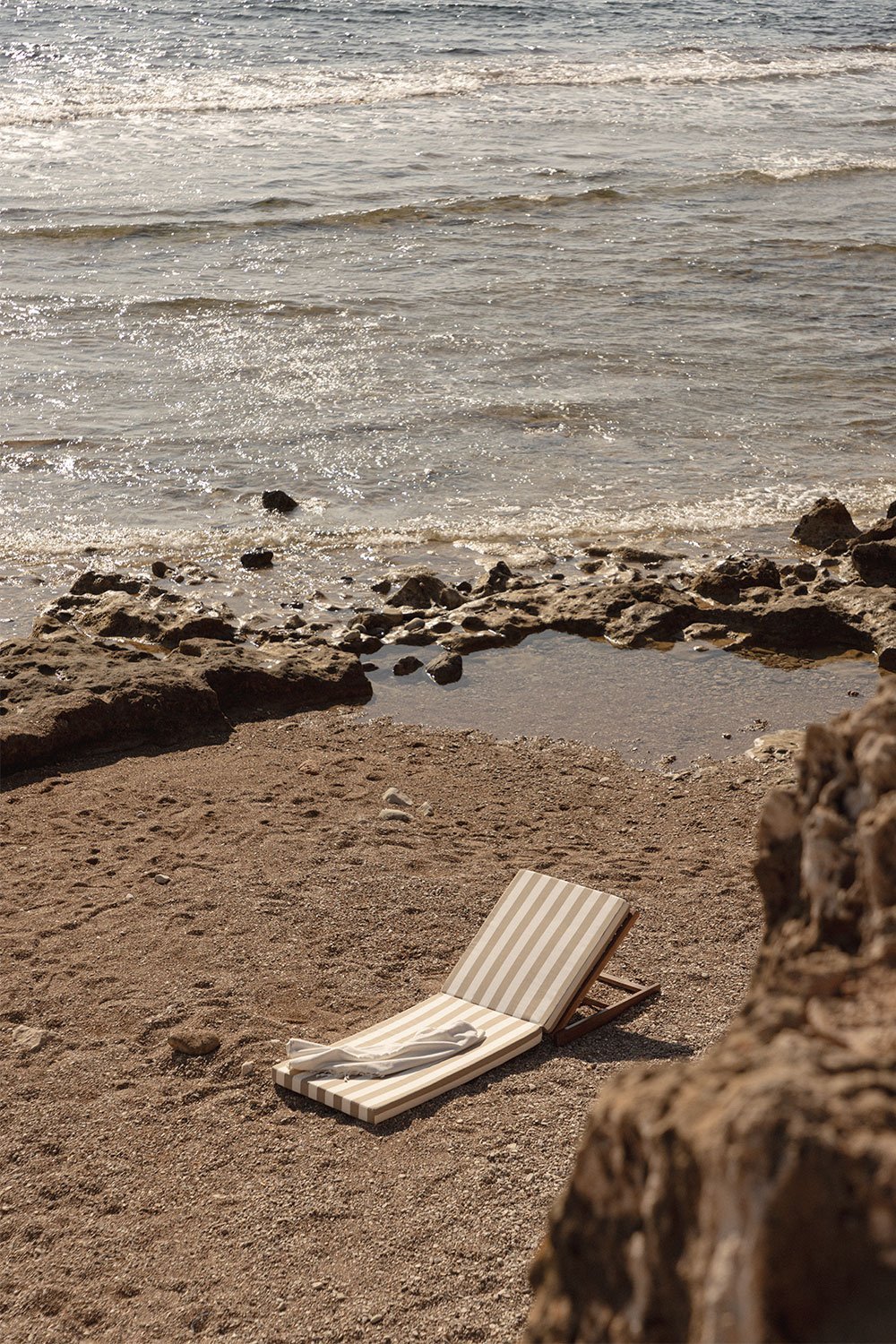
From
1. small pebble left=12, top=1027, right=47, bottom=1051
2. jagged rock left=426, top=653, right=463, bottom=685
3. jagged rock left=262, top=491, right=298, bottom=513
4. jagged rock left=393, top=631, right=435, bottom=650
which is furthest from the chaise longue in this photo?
jagged rock left=262, top=491, right=298, bottom=513

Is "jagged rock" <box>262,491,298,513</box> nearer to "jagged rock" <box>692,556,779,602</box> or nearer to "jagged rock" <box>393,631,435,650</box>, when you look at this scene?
"jagged rock" <box>393,631,435,650</box>

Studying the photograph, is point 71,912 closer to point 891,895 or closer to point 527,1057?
point 527,1057

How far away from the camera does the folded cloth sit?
207 inches

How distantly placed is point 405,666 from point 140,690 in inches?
71.4

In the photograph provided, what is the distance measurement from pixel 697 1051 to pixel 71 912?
292cm

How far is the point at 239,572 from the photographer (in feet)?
36.8

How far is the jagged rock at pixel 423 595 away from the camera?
10.4 meters

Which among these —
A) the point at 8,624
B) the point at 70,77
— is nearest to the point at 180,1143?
the point at 8,624

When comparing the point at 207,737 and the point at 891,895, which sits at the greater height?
the point at 891,895

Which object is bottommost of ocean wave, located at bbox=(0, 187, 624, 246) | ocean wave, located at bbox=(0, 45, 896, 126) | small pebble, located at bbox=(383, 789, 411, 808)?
small pebble, located at bbox=(383, 789, 411, 808)

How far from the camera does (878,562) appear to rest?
10.5m

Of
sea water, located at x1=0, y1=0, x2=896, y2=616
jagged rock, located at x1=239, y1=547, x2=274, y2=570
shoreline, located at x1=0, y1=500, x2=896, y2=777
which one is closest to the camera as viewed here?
shoreline, located at x1=0, y1=500, x2=896, y2=777

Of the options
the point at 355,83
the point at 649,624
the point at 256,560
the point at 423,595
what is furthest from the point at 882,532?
the point at 355,83

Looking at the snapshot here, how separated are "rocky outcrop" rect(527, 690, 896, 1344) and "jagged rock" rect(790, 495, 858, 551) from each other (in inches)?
373
